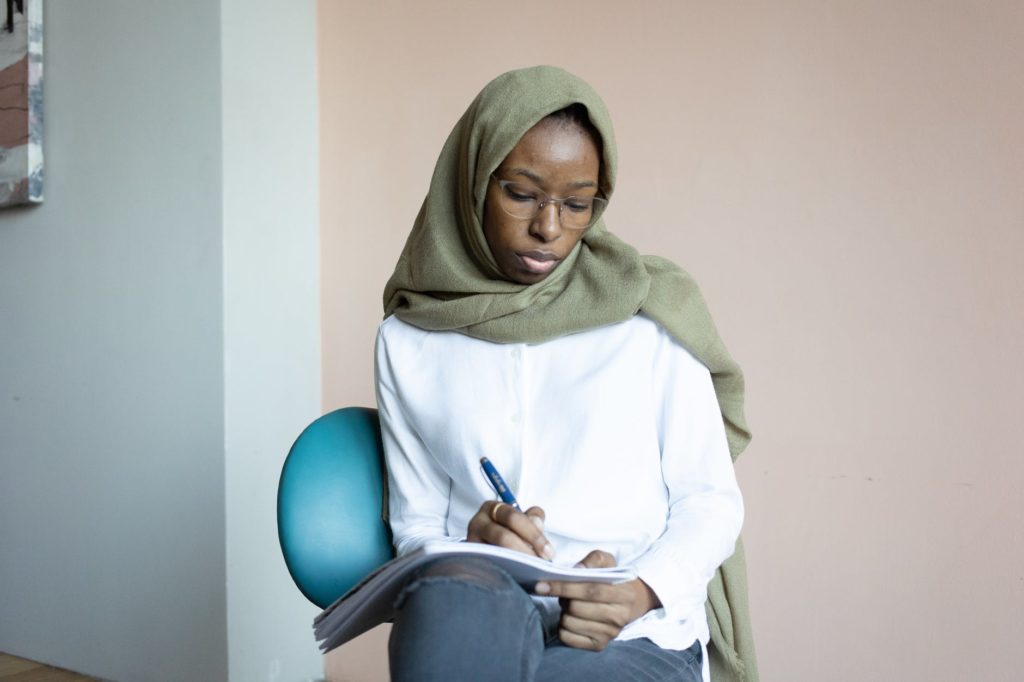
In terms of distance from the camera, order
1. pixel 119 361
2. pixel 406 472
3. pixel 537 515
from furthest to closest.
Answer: pixel 119 361 → pixel 406 472 → pixel 537 515

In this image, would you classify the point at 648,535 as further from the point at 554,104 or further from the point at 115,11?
the point at 115,11

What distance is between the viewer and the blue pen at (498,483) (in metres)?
1.27

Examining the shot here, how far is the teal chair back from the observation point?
137cm

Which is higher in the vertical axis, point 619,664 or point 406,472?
point 406,472

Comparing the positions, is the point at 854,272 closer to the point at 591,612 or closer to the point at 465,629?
the point at 591,612

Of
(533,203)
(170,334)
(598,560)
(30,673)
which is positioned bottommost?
(30,673)

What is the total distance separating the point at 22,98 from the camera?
2.79 m

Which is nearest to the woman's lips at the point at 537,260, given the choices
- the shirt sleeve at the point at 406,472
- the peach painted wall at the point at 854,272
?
the shirt sleeve at the point at 406,472

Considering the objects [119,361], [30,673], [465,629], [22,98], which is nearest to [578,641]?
[465,629]

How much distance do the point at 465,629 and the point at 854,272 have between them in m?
1.23

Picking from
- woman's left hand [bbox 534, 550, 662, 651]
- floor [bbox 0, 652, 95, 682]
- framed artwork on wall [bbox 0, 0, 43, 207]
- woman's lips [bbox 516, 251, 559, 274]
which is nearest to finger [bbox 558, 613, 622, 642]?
woman's left hand [bbox 534, 550, 662, 651]

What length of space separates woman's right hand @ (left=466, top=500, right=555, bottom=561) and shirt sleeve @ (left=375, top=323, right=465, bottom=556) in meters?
0.19

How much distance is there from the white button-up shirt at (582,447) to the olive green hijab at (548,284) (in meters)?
0.04

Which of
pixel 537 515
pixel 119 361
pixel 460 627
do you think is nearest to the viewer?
pixel 460 627
